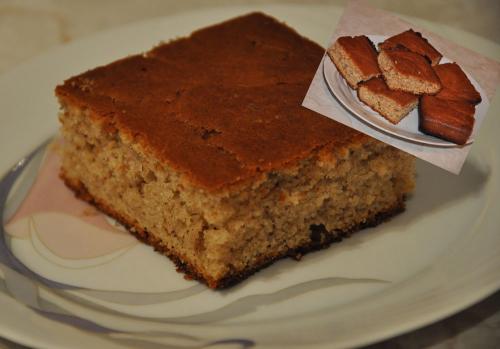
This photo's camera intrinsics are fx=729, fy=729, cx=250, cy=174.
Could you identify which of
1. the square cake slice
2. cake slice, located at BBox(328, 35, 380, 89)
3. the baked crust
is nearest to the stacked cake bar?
cake slice, located at BBox(328, 35, 380, 89)

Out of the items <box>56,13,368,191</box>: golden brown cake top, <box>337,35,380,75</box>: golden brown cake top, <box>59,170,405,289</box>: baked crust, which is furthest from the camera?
<box>59,170,405,289</box>: baked crust

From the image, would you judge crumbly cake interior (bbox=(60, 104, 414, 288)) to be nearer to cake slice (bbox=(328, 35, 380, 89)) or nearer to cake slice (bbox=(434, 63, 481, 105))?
cake slice (bbox=(328, 35, 380, 89))

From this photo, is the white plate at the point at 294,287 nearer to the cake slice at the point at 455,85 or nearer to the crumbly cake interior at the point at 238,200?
the crumbly cake interior at the point at 238,200

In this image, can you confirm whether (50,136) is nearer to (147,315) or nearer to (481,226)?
(147,315)

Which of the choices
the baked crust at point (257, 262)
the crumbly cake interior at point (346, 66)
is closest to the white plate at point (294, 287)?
the baked crust at point (257, 262)

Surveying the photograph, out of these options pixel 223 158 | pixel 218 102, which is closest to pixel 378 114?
pixel 223 158
